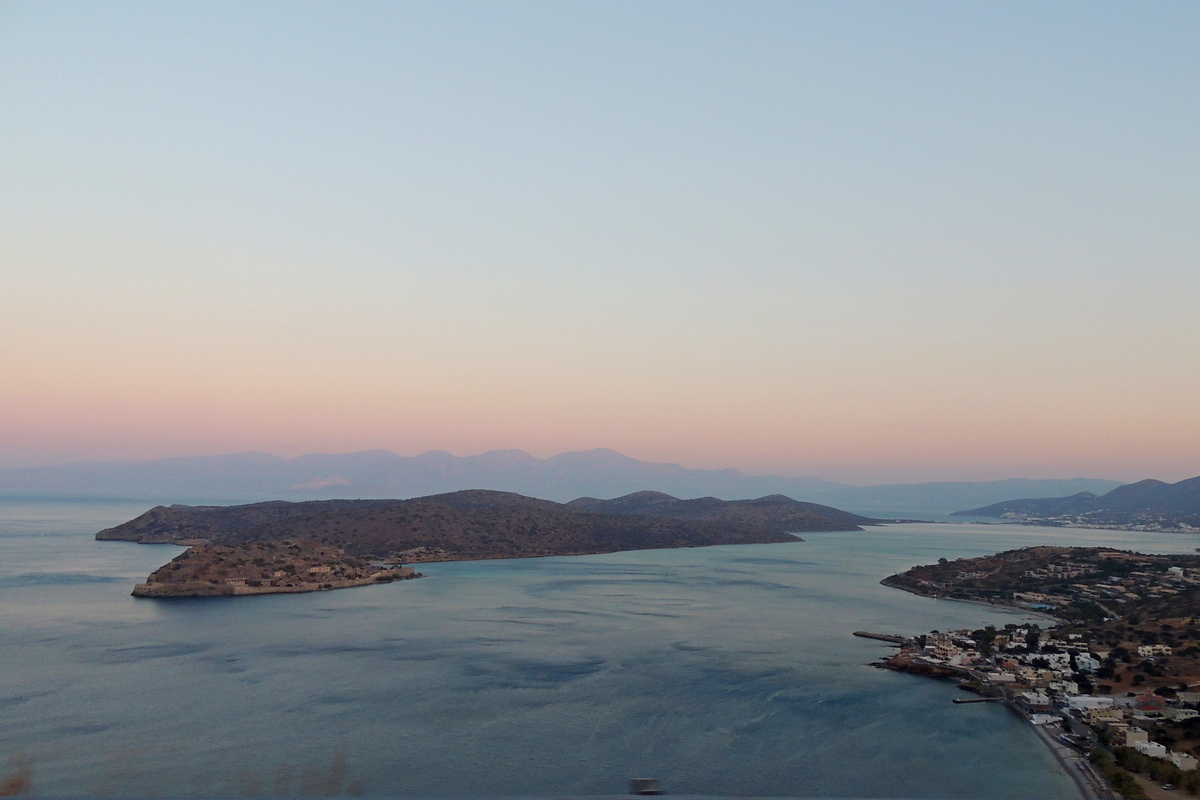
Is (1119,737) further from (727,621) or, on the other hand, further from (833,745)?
(727,621)

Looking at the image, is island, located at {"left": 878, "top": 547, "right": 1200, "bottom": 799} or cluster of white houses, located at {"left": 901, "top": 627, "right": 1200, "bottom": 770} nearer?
island, located at {"left": 878, "top": 547, "right": 1200, "bottom": 799}

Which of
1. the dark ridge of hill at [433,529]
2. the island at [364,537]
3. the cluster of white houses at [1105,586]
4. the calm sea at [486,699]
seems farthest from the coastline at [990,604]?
the dark ridge of hill at [433,529]

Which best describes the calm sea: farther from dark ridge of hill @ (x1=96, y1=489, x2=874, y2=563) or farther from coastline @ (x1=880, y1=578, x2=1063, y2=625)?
dark ridge of hill @ (x1=96, y1=489, x2=874, y2=563)

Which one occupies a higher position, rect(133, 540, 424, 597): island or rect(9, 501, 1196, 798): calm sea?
rect(133, 540, 424, 597): island

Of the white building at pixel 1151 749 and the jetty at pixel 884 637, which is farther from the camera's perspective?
the jetty at pixel 884 637

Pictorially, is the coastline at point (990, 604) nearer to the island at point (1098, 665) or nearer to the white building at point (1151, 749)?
the island at point (1098, 665)

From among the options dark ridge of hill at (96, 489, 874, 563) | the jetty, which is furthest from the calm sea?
dark ridge of hill at (96, 489, 874, 563)
